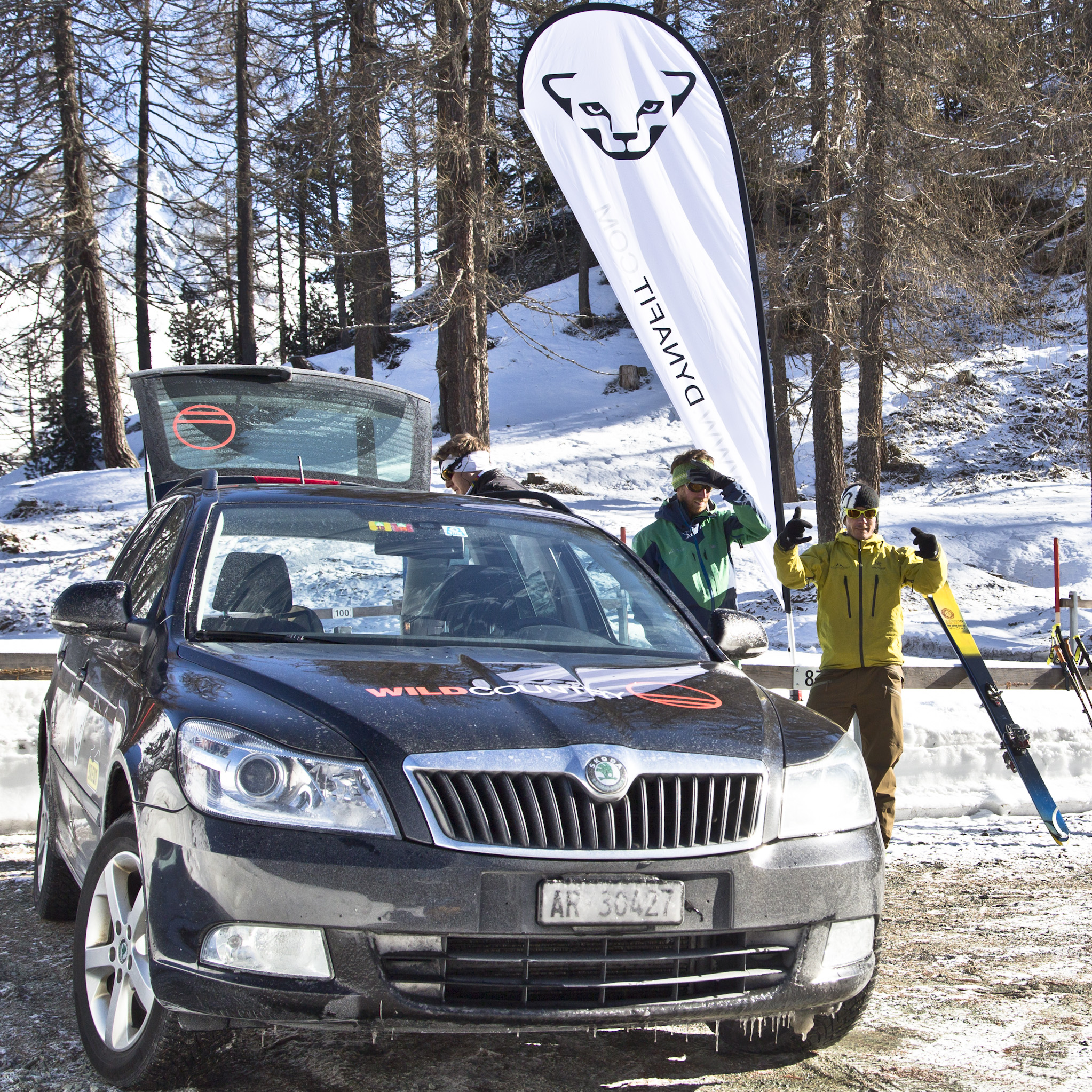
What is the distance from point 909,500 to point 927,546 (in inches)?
830

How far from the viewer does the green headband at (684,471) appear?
5996mm

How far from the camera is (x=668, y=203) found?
7652 millimetres

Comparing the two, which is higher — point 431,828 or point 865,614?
point 431,828

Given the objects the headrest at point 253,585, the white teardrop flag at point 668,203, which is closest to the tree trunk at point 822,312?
the white teardrop flag at point 668,203

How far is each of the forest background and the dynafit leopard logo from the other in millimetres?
7154

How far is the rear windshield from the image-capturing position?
760 centimetres

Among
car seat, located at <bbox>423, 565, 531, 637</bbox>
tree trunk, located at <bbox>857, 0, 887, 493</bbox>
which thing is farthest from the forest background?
car seat, located at <bbox>423, 565, 531, 637</bbox>

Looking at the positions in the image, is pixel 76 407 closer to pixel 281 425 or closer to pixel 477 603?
pixel 281 425

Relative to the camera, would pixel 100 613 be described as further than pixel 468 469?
No

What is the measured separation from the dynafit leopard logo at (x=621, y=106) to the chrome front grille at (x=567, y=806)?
583 cm

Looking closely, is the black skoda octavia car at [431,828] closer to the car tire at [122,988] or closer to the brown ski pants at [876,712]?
the car tire at [122,988]

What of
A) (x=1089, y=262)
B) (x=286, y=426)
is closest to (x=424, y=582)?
Result: (x=286, y=426)

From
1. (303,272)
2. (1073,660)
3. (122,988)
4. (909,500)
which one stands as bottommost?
(909,500)


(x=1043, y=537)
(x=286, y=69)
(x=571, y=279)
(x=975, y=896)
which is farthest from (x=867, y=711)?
(x=571, y=279)
